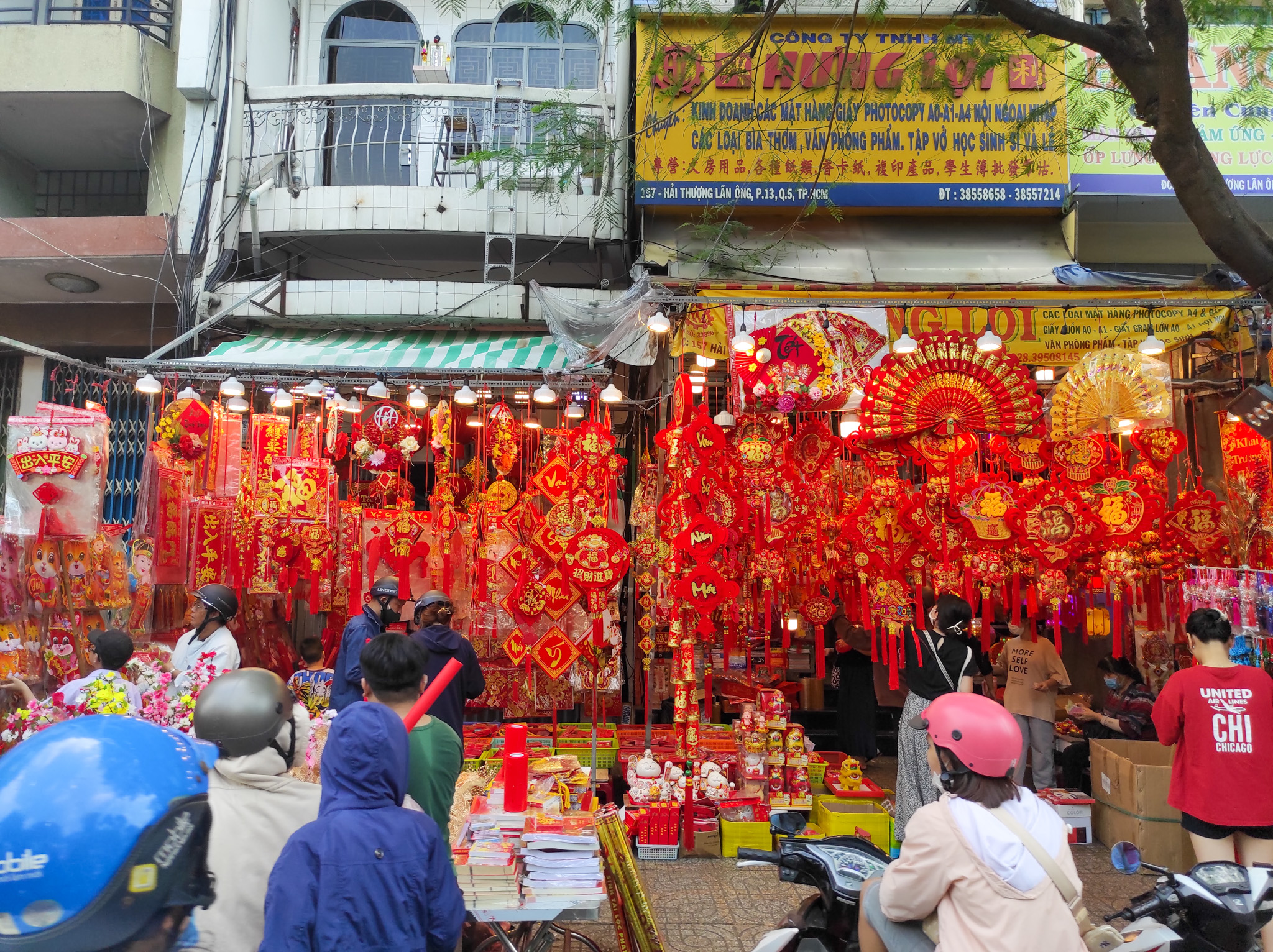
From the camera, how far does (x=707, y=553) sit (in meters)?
5.11

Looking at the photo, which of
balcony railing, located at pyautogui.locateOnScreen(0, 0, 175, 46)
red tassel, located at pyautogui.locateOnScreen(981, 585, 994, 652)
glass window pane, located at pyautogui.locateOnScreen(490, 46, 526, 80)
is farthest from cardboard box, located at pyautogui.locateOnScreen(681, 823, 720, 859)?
balcony railing, located at pyautogui.locateOnScreen(0, 0, 175, 46)

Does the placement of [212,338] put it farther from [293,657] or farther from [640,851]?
[640,851]

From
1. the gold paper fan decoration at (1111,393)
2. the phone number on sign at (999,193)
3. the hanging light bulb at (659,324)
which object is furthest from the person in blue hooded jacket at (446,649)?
the phone number on sign at (999,193)

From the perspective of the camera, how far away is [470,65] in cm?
856

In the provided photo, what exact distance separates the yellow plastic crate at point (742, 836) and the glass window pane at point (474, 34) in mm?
7643

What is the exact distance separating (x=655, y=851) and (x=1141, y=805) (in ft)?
9.77

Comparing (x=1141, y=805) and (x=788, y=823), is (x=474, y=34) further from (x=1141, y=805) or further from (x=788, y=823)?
(x=1141, y=805)

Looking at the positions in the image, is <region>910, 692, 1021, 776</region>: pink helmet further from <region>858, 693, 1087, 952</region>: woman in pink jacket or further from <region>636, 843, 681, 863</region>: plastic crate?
<region>636, 843, 681, 863</region>: plastic crate

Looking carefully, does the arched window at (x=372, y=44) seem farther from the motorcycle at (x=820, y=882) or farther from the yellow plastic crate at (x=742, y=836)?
the motorcycle at (x=820, y=882)

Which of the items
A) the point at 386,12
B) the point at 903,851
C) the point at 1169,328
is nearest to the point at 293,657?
the point at 386,12

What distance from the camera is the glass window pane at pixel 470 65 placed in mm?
8539

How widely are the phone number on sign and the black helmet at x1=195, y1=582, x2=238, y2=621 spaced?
6.08 meters

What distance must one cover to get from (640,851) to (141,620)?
13.2ft

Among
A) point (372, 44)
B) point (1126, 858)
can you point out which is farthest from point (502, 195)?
point (1126, 858)
